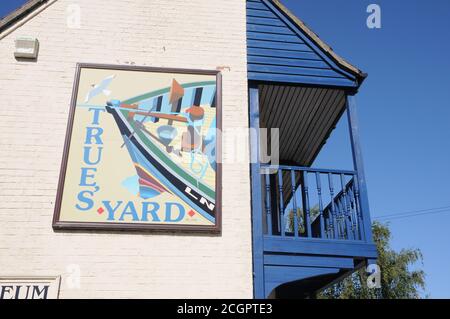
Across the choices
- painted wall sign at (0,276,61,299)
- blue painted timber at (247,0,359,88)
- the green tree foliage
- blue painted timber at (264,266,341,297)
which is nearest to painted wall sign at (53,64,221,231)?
painted wall sign at (0,276,61,299)

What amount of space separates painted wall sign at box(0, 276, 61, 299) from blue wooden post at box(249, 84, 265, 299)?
2.52 metres

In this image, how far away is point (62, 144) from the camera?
646cm

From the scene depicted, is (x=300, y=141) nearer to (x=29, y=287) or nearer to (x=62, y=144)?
(x=62, y=144)

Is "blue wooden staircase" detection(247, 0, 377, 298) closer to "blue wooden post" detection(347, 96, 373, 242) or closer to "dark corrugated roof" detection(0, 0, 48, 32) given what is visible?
"blue wooden post" detection(347, 96, 373, 242)

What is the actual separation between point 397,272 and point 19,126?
69.3ft

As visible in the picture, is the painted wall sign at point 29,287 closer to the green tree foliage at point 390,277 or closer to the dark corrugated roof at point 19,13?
the dark corrugated roof at point 19,13

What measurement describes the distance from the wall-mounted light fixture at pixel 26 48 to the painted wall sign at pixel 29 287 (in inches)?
134

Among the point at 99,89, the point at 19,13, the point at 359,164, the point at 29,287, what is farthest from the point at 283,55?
the point at 29,287

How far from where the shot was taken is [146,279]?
5.76 meters

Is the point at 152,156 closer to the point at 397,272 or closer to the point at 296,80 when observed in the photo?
the point at 296,80

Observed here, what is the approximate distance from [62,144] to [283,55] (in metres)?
3.69
